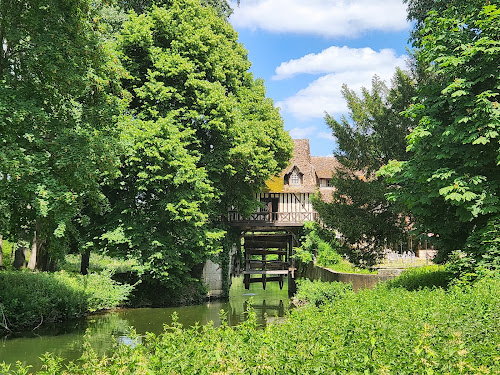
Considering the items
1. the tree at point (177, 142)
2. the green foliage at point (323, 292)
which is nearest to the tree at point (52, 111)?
the tree at point (177, 142)

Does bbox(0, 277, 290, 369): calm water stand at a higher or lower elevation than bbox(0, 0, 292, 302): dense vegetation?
lower

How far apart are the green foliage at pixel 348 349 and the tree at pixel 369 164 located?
12.1m

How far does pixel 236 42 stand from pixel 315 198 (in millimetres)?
11835

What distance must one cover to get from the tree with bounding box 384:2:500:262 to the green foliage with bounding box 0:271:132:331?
40.9ft

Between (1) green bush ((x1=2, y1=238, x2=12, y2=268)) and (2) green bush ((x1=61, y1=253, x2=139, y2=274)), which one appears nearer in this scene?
(2) green bush ((x1=61, y1=253, x2=139, y2=274))

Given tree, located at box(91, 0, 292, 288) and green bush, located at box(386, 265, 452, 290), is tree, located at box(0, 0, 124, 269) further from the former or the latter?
green bush, located at box(386, 265, 452, 290)

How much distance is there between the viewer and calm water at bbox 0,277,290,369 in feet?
43.1

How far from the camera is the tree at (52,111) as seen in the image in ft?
41.2

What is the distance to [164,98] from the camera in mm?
22000

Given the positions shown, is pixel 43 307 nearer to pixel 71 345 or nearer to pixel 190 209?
pixel 71 345

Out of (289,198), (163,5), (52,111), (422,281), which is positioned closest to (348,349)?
(422,281)

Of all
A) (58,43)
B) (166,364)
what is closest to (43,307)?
(58,43)

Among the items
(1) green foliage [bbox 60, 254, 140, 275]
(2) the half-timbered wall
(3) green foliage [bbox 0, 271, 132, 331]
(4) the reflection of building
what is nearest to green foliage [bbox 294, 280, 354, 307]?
(1) green foliage [bbox 60, 254, 140, 275]

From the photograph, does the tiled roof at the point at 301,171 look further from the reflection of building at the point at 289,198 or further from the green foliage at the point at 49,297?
the green foliage at the point at 49,297
